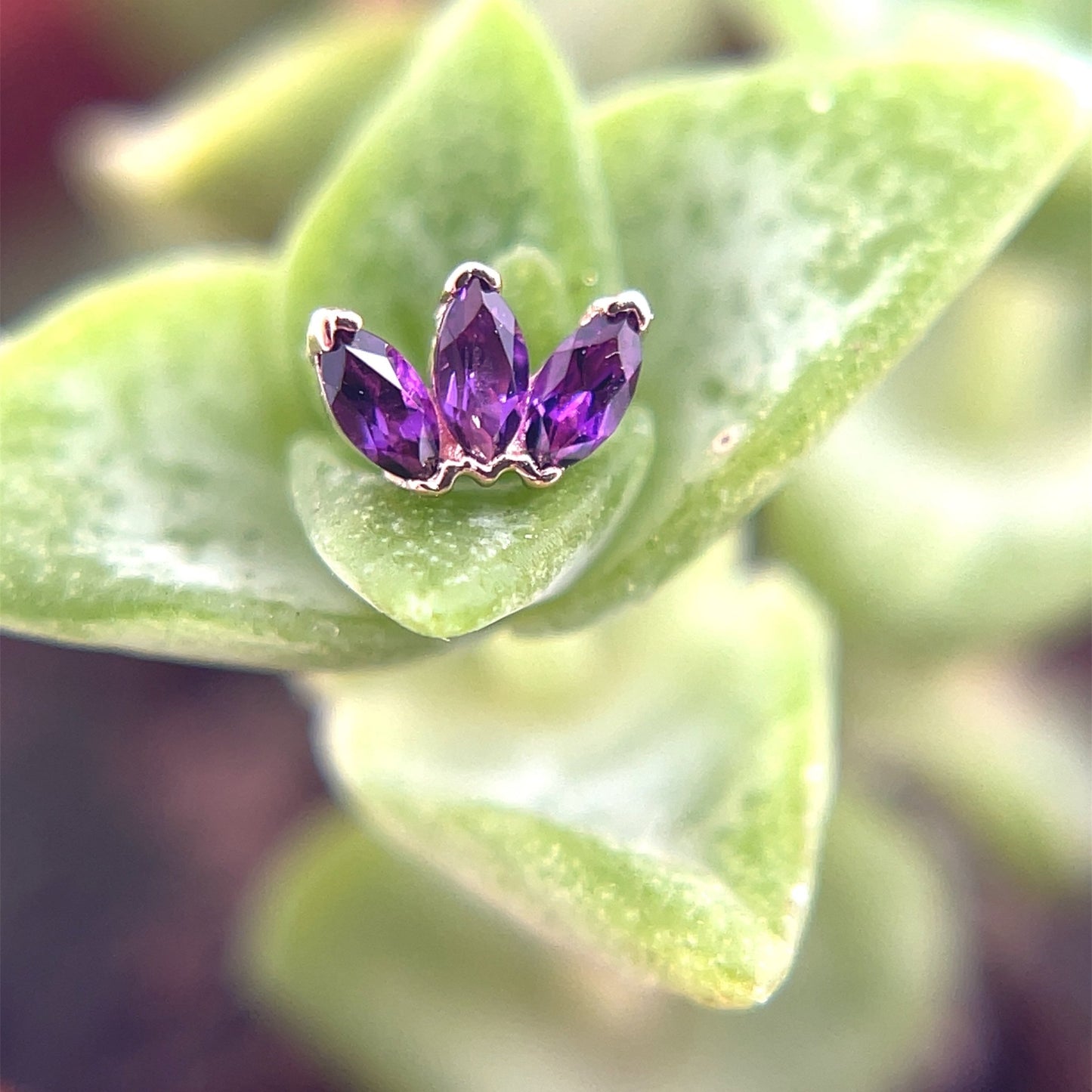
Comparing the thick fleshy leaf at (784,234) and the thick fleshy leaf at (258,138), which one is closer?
the thick fleshy leaf at (784,234)

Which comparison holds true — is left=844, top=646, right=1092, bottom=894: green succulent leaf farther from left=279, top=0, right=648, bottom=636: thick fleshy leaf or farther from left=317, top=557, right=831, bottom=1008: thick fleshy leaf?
left=279, top=0, right=648, bottom=636: thick fleshy leaf

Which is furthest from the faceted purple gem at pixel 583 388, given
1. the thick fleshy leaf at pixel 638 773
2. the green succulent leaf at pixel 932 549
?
the green succulent leaf at pixel 932 549

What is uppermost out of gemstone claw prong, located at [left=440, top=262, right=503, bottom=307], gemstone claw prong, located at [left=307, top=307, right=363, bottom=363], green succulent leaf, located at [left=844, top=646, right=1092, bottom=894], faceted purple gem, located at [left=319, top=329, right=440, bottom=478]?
gemstone claw prong, located at [left=440, top=262, right=503, bottom=307]

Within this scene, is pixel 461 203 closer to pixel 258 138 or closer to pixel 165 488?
pixel 165 488

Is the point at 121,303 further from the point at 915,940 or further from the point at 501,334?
the point at 915,940

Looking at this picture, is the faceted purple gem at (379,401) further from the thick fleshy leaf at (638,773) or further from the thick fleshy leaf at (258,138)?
the thick fleshy leaf at (258,138)

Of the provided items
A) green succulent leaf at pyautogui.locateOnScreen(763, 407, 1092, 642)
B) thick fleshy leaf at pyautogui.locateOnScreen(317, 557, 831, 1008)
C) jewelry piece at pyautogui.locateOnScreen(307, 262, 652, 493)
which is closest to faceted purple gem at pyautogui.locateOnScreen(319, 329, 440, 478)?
jewelry piece at pyautogui.locateOnScreen(307, 262, 652, 493)

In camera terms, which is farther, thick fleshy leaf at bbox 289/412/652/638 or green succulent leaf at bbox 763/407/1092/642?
green succulent leaf at bbox 763/407/1092/642
